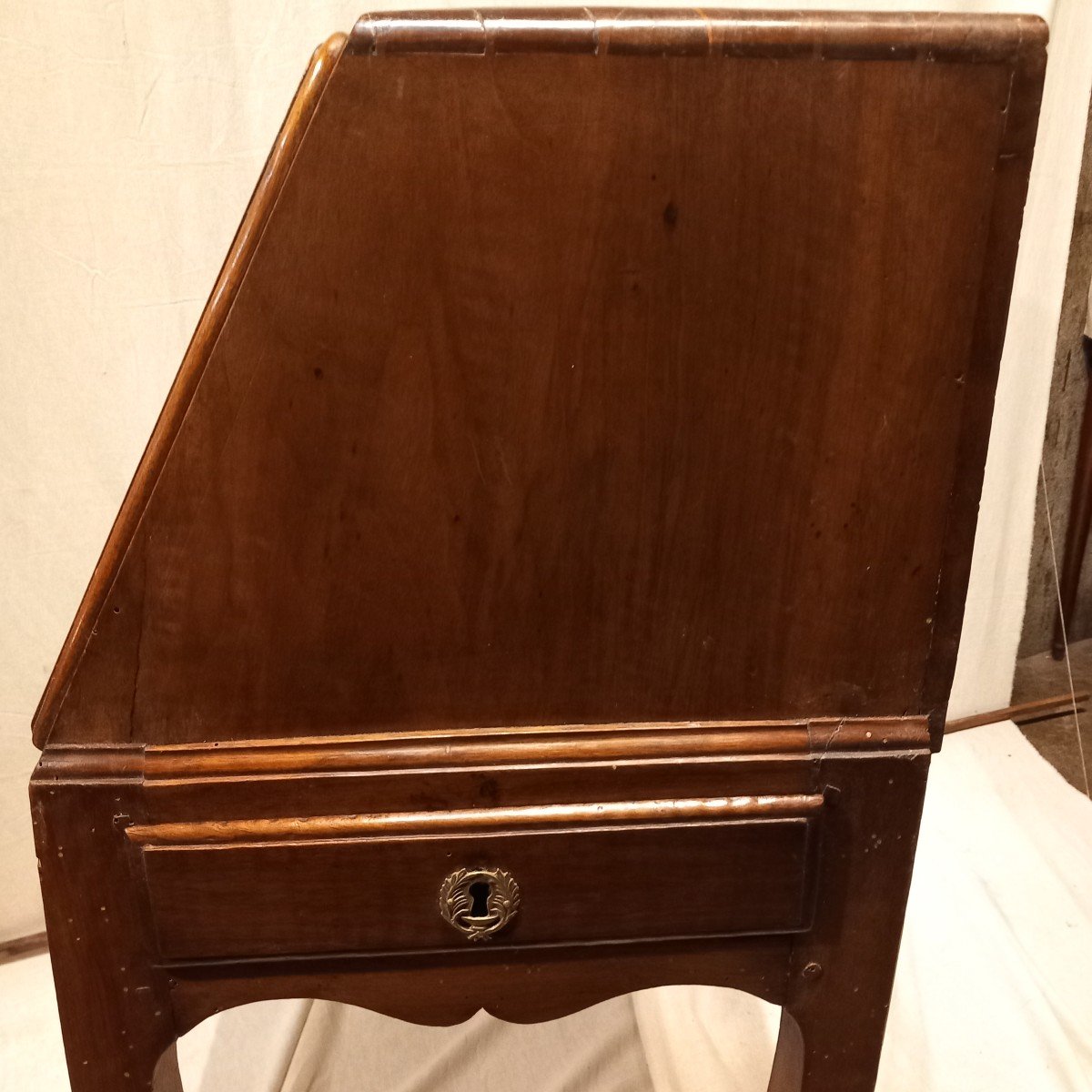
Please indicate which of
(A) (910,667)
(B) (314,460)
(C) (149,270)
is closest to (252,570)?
(B) (314,460)

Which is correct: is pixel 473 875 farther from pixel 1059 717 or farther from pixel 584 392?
pixel 1059 717

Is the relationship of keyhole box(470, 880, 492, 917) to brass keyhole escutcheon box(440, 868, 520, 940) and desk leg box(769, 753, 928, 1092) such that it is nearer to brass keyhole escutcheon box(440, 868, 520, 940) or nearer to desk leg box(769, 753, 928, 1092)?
brass keyhole escutcheon box(440, 868, 520, 940)

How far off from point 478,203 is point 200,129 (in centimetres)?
67

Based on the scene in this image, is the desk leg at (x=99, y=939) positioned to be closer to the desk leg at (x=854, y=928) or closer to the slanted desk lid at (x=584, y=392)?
the slanted desk lid at (x=584, y=392)

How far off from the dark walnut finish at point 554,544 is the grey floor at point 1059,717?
3.70ft

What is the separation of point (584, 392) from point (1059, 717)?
1496 millimetres

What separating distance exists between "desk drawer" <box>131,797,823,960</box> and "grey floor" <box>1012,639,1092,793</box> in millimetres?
1183

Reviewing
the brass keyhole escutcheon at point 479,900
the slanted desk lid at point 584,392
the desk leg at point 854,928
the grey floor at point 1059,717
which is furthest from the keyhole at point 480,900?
the grey floor at point 1059,717

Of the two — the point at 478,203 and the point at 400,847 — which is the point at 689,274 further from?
the point at 400,847

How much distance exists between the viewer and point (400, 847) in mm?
712

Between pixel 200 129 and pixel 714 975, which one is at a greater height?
pixel 200 129

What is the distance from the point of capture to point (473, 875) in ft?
2.36

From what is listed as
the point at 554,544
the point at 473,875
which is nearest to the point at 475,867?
the point at 473,875

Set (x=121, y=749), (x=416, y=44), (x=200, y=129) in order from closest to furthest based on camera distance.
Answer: (x=416, y=44) → (x=121, y=749) → (x=200, y=129)
